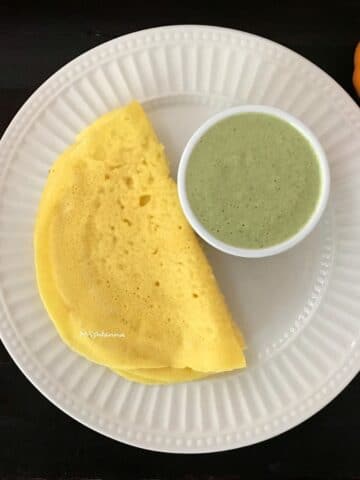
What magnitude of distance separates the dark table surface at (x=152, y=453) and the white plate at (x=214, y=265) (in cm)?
9

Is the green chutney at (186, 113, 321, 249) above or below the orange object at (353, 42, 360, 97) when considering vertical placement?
below

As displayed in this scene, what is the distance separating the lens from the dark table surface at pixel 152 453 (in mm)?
1135

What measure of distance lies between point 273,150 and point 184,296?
0.85 feet

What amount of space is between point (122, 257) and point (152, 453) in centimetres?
34

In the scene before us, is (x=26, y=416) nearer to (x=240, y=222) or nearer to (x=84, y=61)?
(x=240, y=222)

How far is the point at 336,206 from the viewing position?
3.57ft

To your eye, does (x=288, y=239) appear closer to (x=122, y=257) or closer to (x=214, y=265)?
(x=214, y=265)

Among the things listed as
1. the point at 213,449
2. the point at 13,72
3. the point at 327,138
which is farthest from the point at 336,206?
the point at 13,72

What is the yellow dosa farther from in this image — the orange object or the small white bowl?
the orange object

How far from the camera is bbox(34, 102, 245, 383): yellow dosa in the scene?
3.45ft

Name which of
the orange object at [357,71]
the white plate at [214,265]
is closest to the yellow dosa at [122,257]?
the white plate at [214,265]

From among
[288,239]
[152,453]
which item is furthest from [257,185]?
[152,453]

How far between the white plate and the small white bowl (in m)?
0.09

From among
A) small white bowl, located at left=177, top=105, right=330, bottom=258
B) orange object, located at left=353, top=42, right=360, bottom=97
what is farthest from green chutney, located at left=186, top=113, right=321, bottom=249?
orange object, located at left=353, top=42, right=360, bottom=97
